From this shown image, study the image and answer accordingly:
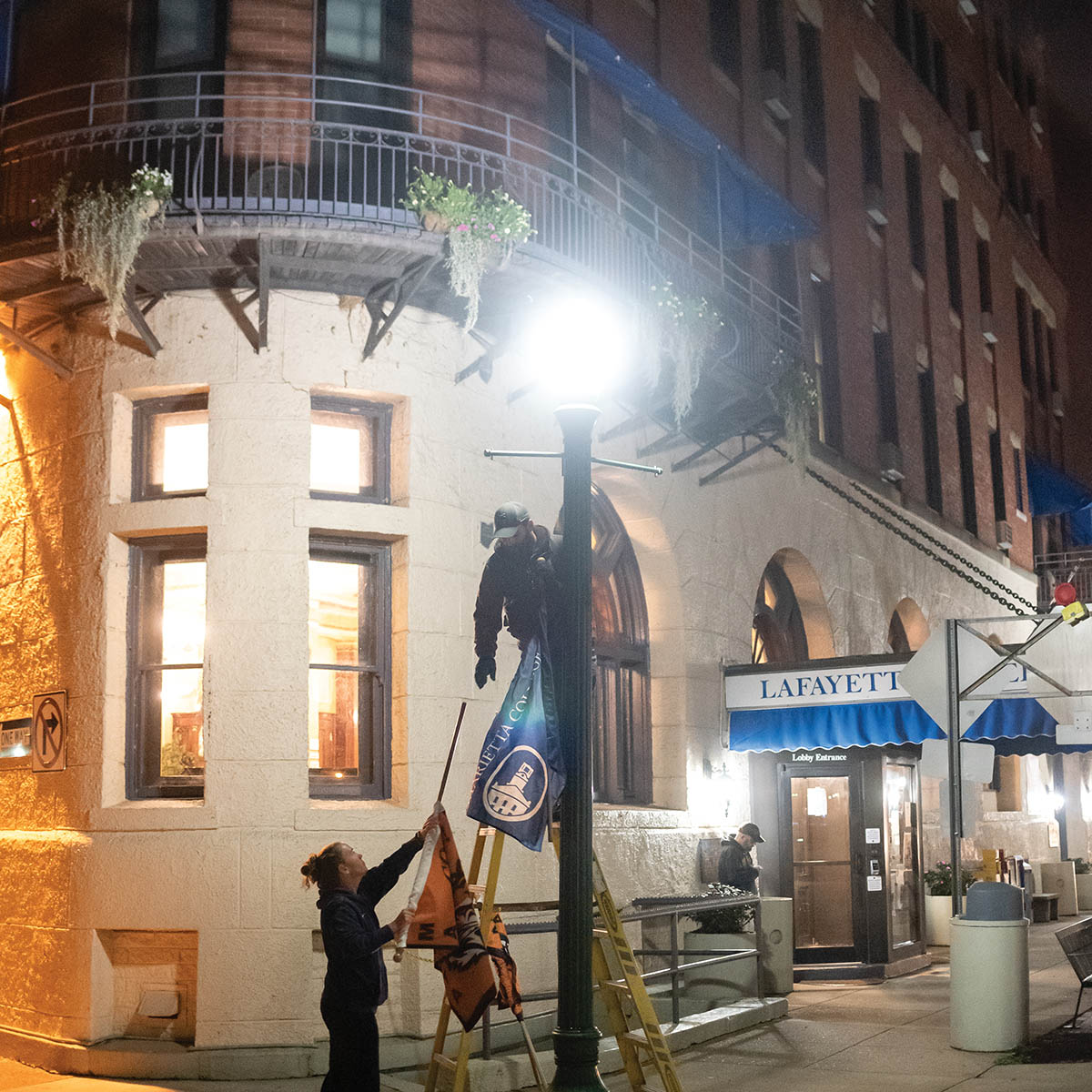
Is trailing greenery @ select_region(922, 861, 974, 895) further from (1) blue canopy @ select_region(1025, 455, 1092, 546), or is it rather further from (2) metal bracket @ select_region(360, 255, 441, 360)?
(1) blue canopy @ select_region(1025, 455, 1092, 546)

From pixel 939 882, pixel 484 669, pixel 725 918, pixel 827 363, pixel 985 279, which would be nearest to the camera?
pixel 484 669

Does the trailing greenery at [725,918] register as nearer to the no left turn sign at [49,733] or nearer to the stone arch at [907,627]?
the no left turn sign at [49,733]

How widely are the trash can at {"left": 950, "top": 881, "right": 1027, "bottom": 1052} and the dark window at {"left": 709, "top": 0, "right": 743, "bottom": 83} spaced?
12.9 m

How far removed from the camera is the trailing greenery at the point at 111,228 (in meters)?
11.3

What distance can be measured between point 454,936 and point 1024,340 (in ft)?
98.6

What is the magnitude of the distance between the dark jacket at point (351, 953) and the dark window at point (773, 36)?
55.4 ft

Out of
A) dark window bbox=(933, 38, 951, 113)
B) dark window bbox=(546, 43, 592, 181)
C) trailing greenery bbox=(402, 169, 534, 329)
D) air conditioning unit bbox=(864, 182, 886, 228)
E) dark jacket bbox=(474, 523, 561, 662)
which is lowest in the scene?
dark jacket bbox=(474, 523, 561, 662)

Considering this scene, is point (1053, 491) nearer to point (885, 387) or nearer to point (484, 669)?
point (885, 387)

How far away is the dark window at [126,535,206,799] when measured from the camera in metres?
11.9

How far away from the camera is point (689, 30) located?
18.8 metres

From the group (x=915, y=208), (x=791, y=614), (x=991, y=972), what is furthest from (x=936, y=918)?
(x=915, y=208)

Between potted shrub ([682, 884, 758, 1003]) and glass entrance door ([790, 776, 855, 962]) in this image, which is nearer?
potted shrub ([682, 884, 758, 1003])

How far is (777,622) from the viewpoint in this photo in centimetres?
2047

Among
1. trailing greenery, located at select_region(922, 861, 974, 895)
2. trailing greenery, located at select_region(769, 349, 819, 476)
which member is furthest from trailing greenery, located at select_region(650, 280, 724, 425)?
trailing greenery, located at select_region(922, 861, 974, 895)
